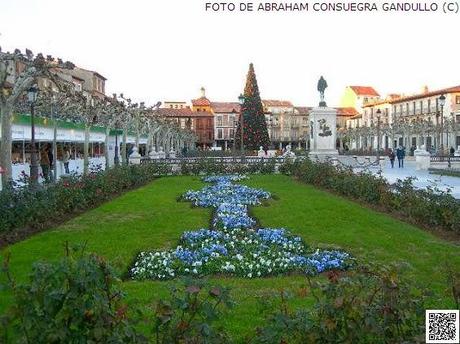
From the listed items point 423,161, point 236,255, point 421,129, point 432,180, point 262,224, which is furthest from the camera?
point 421,129

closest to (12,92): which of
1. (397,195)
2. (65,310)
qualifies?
(397,195)

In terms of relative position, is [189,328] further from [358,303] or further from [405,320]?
[405,320]

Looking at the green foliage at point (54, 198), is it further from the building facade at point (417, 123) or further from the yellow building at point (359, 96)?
the yellow building at point (359, 96)

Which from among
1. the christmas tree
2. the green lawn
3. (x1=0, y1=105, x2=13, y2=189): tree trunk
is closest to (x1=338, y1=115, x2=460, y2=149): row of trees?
the christmas tree

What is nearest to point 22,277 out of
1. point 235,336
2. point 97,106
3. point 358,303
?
point 235,336

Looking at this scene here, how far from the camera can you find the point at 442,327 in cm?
348

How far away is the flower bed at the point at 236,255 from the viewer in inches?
333

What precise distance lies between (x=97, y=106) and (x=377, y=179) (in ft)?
63.1

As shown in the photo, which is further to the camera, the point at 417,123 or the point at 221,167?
the point at 417,123

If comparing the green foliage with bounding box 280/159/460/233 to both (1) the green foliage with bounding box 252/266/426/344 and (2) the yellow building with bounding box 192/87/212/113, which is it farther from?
(2) the yellow building with bounding box 192/87/212/113

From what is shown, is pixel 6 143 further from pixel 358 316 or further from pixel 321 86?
pixel 321 86

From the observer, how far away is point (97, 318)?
3.44 m

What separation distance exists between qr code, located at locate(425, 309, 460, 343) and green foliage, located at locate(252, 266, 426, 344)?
4.2 inches

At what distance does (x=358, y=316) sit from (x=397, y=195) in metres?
11.8
